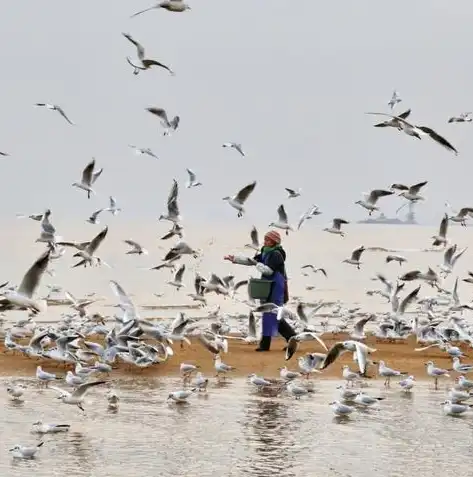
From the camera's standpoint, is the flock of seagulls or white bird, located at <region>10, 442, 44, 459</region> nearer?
white bird, located at <region>10, 442, 44, 459</region>

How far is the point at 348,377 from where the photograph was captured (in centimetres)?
1672

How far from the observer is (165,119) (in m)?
20.7

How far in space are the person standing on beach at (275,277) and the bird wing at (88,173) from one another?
2.63m

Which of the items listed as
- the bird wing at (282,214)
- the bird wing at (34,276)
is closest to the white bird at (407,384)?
the bird wing at (34,276)

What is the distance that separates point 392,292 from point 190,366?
704 centimetres

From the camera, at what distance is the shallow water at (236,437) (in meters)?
11.2

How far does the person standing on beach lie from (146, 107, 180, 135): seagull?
2855 millimetres

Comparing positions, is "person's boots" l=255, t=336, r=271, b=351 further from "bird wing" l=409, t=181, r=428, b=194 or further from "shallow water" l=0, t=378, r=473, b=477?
"shallow water" l=0, t=378, r=473, b=477

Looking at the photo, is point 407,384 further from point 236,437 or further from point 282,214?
point 282,214

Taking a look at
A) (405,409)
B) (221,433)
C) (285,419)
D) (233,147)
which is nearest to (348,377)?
(405,409)

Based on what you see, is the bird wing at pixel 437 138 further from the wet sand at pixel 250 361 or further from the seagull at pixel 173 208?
the seagull at pixel 173 208

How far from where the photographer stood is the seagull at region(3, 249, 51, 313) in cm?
1255

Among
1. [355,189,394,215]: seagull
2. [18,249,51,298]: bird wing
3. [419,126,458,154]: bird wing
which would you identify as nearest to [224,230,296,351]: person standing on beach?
[355,189,394,215]: seagull

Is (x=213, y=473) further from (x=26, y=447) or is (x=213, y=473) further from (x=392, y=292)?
(x=392, y=292)
